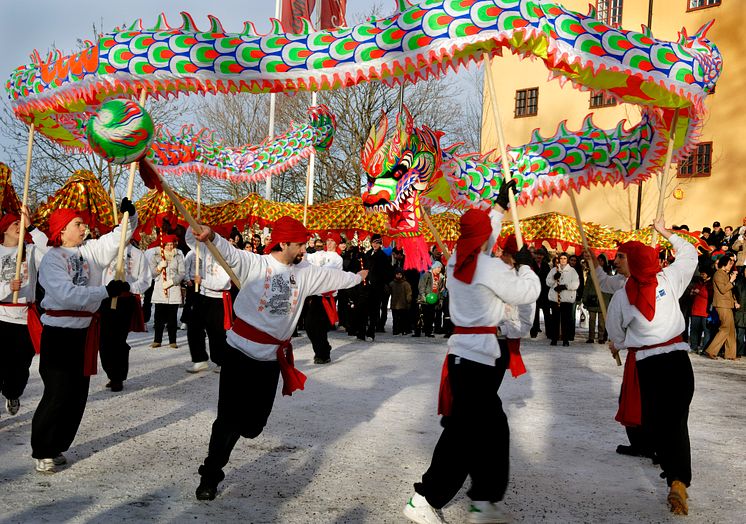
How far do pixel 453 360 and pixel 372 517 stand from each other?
41.6 inches

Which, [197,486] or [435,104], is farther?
[435,104]

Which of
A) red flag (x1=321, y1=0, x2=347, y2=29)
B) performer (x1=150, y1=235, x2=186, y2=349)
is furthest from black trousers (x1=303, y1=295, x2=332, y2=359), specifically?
red flag (x1=321, y1=0, x2=347, y2=29)

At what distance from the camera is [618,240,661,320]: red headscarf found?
4867mm

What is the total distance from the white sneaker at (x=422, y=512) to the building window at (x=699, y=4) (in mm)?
23859

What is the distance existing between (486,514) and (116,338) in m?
5.28

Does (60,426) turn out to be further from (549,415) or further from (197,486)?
(549,415)

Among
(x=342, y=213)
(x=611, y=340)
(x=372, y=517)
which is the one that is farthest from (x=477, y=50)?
(x=342, y=213)

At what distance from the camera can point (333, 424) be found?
6652mm

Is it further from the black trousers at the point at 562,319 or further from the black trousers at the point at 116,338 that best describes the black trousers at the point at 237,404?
the black trousers at the point at 562,319

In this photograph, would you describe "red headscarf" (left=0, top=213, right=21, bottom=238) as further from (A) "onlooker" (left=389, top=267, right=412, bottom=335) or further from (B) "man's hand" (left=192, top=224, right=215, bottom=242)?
(A) "onlooker" (left=389, top=267, right=412, bottom=335)

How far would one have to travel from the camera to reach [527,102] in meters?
28.1

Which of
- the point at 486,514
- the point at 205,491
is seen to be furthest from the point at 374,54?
the point at 486,514

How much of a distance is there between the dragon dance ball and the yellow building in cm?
2220

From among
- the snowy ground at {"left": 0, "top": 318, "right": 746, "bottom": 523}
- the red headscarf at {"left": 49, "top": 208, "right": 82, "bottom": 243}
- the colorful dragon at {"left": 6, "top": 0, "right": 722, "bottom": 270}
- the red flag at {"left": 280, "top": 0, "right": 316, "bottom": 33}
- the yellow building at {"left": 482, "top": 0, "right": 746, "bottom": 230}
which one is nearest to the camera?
the snowy ground at {"left": 0, "top": 318, "right": 746, "bottom": 523}
